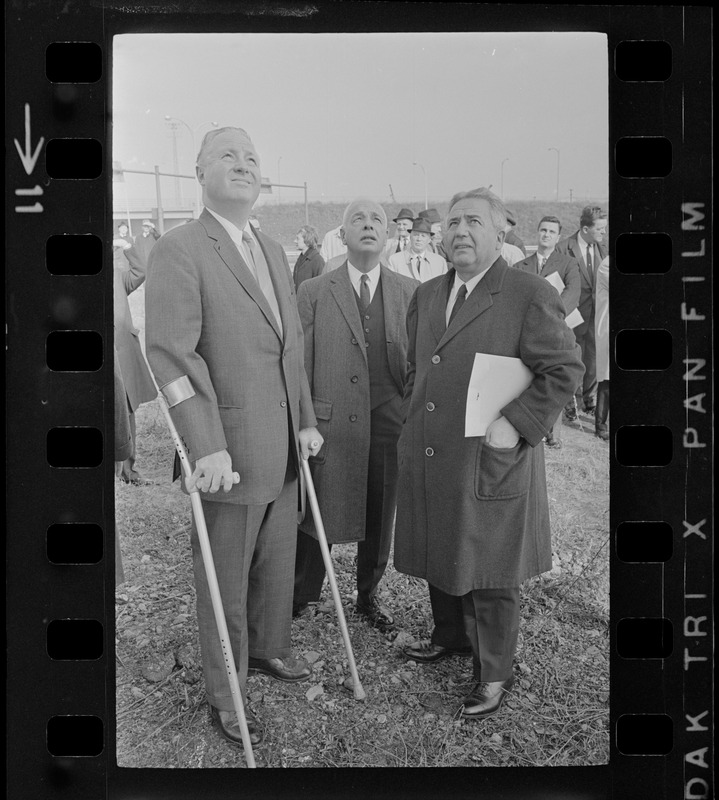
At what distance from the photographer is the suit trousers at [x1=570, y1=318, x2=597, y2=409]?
157 inches

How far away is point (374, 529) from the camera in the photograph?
4.18 m

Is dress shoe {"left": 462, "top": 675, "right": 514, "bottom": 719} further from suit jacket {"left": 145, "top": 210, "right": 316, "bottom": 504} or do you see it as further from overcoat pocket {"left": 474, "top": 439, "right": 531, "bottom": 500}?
suit jacket {"left": 145, "top": 210, "right": 316, "bottom": 504}

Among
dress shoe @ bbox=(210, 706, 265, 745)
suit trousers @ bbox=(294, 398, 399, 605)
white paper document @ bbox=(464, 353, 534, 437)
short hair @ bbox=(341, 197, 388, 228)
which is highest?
short hair @ bbox=(341, 197, 388, 228)


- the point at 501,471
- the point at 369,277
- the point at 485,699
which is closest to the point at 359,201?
the point at 369,277

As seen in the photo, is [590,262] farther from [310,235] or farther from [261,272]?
[261,272]

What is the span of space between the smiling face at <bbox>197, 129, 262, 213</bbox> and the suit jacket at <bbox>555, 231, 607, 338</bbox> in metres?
1.28

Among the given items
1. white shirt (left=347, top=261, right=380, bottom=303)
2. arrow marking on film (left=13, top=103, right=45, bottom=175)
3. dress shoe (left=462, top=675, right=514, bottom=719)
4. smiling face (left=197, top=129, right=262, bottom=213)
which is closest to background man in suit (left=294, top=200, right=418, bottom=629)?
white shirt (left=347, top=261, right=380, bottom=303)

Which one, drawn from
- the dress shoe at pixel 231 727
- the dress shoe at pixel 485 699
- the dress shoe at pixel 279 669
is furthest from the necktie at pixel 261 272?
the dress shoe at pixel 485 699

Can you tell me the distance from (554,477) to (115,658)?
6.47 ft

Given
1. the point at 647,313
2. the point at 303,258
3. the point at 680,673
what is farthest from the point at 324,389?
the point at 680,673

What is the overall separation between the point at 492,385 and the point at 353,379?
1.90 ft

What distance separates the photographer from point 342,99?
403 centimetres

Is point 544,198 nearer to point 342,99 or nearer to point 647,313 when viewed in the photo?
point 647,313

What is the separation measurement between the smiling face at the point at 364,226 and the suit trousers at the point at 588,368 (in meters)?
0.91
